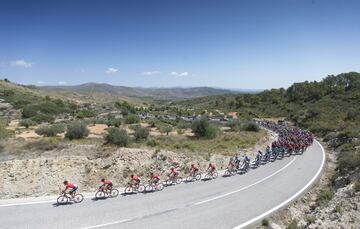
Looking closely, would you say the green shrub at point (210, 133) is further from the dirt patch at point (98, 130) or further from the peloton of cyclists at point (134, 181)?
the peloton of cyclists at point (134, 181)

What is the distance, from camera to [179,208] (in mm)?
14617

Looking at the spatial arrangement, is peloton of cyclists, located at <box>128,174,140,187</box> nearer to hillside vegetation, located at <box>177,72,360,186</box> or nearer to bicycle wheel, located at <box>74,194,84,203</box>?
bicycle wheel, located at <box>74,194,84,203</box>

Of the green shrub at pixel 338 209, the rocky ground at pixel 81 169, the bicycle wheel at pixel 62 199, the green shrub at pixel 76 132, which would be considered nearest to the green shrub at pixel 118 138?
the green shrub at pixel 76 132

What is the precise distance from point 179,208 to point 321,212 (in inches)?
241

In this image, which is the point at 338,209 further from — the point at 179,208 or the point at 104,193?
the point at 104,193

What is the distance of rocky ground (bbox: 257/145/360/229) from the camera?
1208 centimetres

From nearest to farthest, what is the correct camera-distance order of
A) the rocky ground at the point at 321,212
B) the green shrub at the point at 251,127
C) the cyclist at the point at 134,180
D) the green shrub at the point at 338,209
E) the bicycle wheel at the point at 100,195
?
the rocky ground at the point at 321,212, the green shrub at the point at 338,209, the bicycle wheel at the point at 100,195, the cyclist at the point at 134,180, the green shrub at the point at 251,127

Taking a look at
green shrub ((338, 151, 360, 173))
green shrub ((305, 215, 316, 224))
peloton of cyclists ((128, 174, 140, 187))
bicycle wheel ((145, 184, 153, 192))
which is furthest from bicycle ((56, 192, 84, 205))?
green shrub ((338, 151, 360, 173))

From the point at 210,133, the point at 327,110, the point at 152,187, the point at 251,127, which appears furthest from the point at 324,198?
the point at 327,110

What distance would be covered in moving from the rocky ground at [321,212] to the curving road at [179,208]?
49 centimetres

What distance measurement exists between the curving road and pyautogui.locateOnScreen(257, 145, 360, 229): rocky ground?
0.49 meters

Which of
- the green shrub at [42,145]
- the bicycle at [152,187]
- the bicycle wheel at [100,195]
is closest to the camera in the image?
the bicycle wheel at [100,195]

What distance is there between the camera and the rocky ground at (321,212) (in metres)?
12.1

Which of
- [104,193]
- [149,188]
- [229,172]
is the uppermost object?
[104,193]
